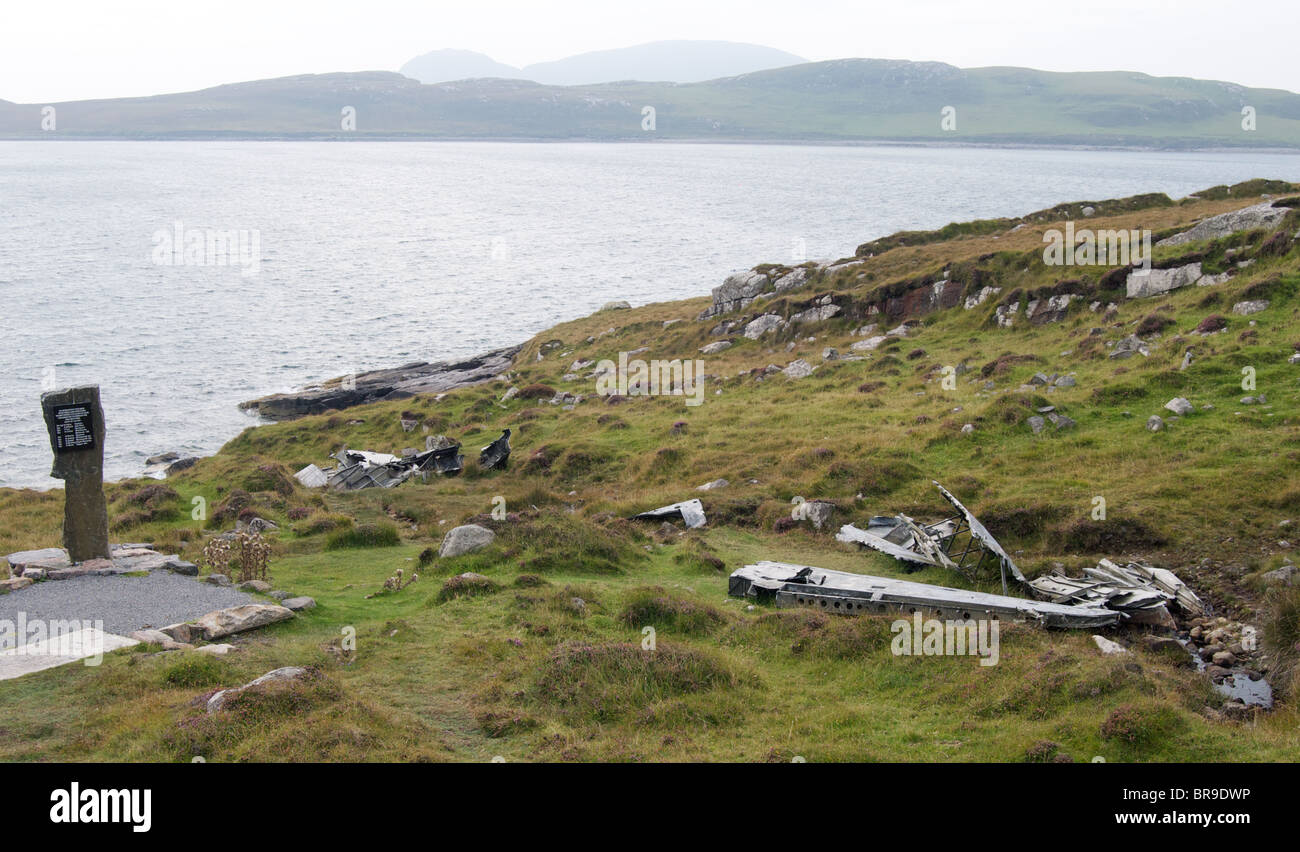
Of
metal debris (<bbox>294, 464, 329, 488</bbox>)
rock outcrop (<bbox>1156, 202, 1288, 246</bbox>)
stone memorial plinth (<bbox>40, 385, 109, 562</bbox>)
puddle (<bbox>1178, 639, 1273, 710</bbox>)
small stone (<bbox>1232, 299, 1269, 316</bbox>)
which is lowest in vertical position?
metal debris (<bbox>294, 464, 329, 488</bbox>)

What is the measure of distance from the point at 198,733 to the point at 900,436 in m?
24.1

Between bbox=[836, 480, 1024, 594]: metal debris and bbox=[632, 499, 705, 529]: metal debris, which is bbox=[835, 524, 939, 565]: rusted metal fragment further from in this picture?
bbox=[632, 499, 705, 529]: metal debris

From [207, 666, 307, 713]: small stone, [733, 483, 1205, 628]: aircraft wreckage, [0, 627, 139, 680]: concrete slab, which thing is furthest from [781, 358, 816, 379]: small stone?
[0, 627, 139, 680]: concrete slab

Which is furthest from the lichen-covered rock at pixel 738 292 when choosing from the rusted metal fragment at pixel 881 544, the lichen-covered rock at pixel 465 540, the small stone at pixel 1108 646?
the small stone at pixel 1108 646

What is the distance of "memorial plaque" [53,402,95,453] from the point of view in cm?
2036

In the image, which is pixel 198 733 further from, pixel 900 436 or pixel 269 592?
pixel 900 436

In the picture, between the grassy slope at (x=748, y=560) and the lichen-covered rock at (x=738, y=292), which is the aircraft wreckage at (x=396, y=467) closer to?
the grassy slope at (x=748, y=560)

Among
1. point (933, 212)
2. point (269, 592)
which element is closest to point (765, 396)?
point (269, 592)

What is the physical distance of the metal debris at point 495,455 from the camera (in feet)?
120

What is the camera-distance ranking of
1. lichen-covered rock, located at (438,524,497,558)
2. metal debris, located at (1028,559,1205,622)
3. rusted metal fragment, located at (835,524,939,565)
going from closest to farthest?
metal debris, located at (1028,559,1205,622), rusted metal fragment, located at (835,524,939,565), lichen-covered rock, located at (438,524,497,558)

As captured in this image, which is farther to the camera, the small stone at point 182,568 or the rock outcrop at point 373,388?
the rock outcrop at point 373,388

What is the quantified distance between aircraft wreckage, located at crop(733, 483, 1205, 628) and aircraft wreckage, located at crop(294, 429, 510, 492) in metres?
18.6

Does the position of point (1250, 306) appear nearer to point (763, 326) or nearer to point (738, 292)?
point (763, 326)
